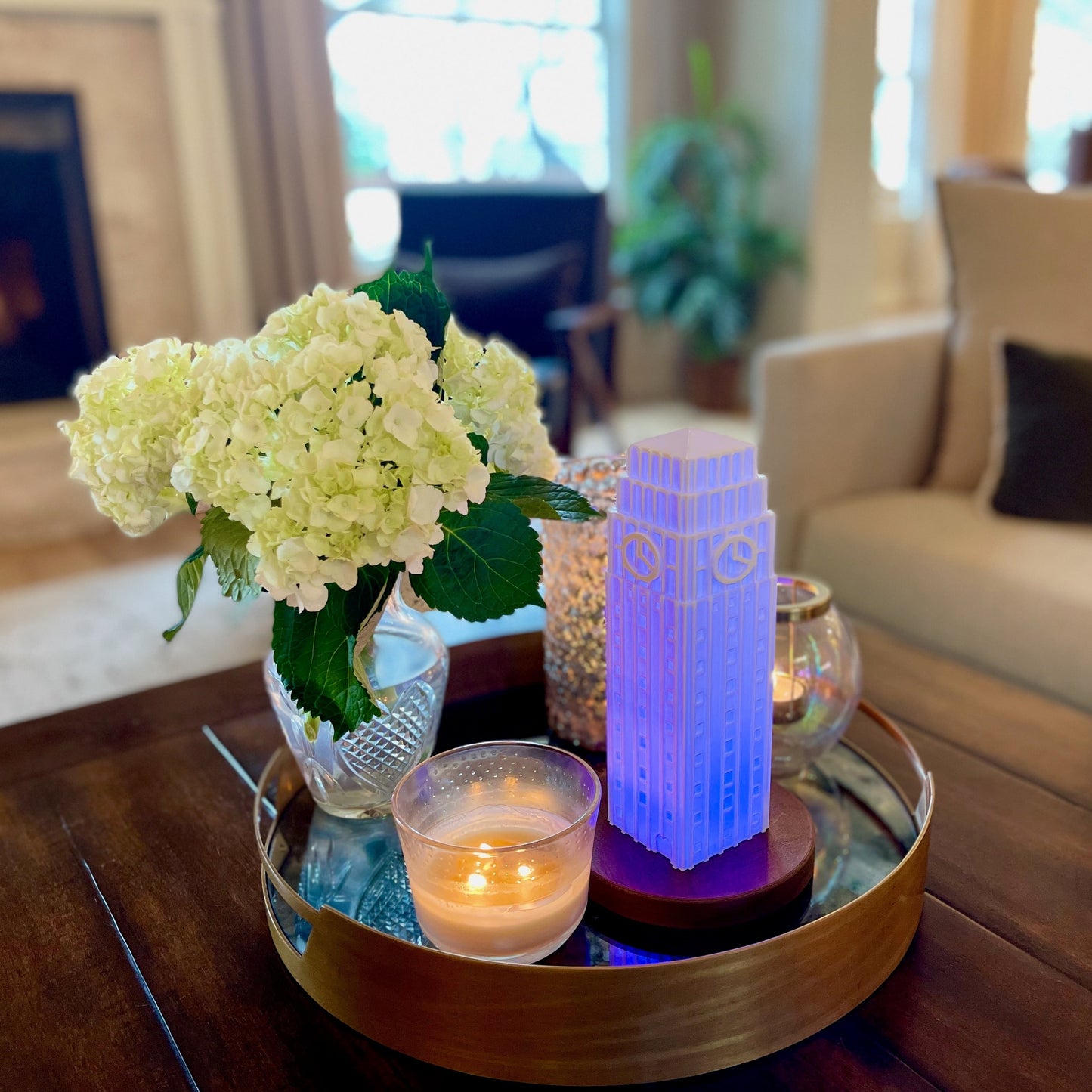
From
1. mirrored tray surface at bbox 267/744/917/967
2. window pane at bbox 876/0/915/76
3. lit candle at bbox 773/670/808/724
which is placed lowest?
mirrored tray surface at bbox 267/744/917/967

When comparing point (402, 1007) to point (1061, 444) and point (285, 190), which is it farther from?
point (285, 190)

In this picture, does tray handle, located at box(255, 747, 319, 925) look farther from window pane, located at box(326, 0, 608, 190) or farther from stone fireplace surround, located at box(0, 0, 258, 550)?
window pane, located at box(326, 0, 608, 190)

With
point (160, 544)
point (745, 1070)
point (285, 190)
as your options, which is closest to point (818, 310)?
point (285, 190)

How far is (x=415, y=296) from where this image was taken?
0.65 metres

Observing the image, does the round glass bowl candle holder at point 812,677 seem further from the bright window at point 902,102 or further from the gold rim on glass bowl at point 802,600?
the bright window at point 902,102

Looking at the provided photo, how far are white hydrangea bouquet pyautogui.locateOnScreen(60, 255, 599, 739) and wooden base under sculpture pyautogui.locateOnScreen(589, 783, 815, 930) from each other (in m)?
0.19

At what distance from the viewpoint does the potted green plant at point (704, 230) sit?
4027 mm

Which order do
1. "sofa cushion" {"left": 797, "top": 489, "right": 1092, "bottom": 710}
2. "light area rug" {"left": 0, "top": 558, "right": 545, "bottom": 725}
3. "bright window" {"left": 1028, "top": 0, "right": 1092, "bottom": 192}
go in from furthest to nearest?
"bright window" {"left": 1028, "top": 0, "right": 1092, "bottom": 192}
"light area rug" {"left": 0, "top": 558, "right": 545, "bottom": 725}
"sofa cushion" {"left": 797, "top": 489, "right": 1092, "bottom": 710}

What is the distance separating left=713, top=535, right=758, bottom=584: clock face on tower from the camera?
24.2 inches

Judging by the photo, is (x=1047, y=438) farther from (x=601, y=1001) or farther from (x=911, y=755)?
(x=601, y=1001)

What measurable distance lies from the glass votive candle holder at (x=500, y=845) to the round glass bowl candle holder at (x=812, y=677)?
24 cm

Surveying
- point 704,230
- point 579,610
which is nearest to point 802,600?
point 579,610

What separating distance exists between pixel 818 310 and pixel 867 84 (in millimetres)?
844

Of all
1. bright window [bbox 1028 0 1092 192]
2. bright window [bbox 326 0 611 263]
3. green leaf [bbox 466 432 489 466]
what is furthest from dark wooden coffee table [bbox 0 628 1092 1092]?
bright window [bbox 1028 0 1092 192]
